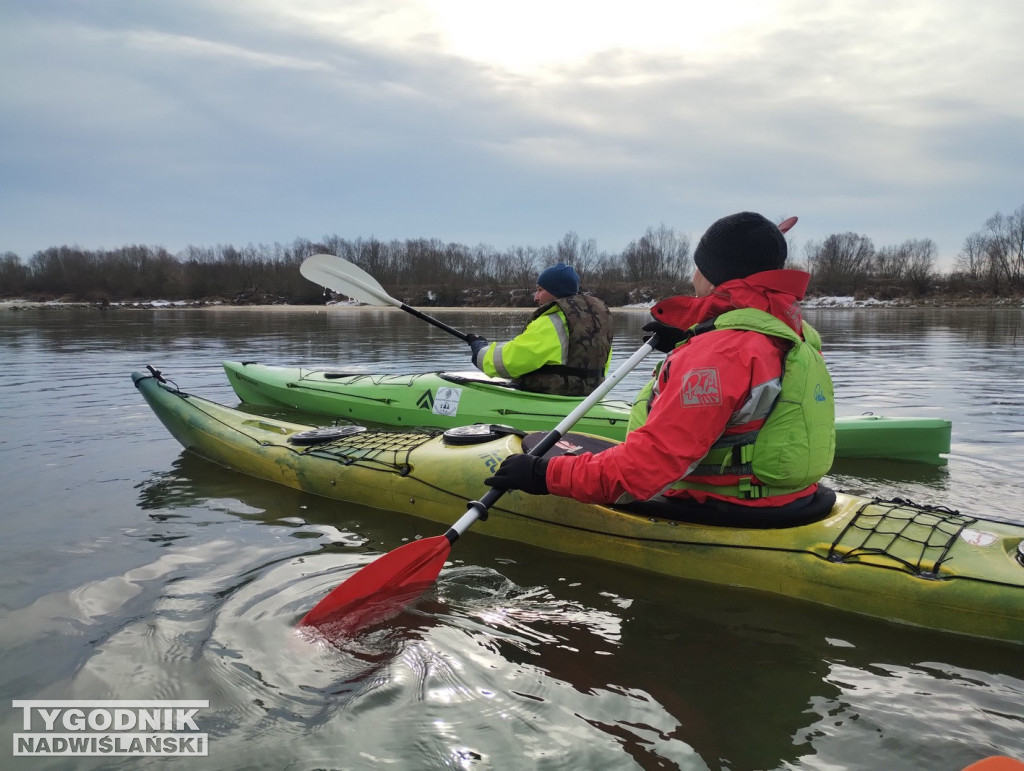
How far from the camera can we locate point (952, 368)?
39.4 feet

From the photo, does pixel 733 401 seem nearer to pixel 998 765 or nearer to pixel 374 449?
pixel 998 765

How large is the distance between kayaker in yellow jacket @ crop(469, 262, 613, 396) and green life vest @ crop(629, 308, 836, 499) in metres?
2.94

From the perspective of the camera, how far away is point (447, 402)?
718cm

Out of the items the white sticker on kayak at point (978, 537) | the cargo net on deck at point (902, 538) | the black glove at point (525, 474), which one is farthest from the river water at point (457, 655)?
the black glove at point (525, 474)

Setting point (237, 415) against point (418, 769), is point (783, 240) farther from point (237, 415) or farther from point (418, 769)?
point (237, 415)

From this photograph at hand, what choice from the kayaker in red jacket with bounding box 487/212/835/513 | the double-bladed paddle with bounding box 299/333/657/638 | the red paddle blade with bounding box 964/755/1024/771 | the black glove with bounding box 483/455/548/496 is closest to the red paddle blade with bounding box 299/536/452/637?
the double-bladed paddle with bounding box 299/333/657/638

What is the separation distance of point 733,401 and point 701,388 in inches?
5.3

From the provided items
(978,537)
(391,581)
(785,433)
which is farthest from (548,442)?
(978,537)

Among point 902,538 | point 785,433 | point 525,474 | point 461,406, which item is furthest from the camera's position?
point 461,406

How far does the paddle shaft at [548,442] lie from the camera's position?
3434 mm

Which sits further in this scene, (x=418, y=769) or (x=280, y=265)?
(x=280, y=265)

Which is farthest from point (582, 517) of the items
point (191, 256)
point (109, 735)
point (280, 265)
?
point (191, 256)

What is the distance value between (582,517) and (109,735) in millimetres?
2321

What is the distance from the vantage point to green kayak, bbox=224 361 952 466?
580 cm
